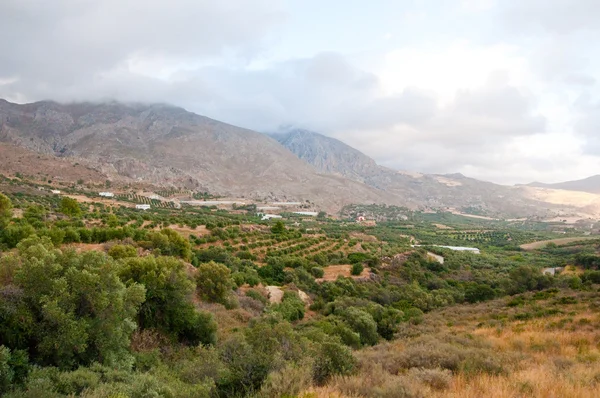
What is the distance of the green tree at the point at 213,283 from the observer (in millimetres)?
19375

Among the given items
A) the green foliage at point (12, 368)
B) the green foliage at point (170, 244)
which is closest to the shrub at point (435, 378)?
the green foliage at point (12, 368)

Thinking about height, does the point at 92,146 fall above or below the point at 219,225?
above

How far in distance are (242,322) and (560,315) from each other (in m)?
14.9

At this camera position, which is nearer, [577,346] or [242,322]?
[577,346]

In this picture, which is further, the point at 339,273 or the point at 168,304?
the point at 339,273

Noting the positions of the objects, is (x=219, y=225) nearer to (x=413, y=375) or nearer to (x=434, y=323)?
(x=434, y=323)

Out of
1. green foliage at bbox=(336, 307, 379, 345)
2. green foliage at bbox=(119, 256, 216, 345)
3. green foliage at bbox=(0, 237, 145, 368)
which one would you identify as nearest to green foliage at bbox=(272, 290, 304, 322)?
green foliage at bbox=(336, 307, 379, 345)

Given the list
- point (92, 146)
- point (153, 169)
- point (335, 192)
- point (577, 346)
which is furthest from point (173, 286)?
point (92, 146)

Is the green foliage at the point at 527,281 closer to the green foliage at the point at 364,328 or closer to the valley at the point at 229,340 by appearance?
the valley at the point at 229,340

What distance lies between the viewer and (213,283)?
19578mm

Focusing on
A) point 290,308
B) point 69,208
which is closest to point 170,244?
point 290,308

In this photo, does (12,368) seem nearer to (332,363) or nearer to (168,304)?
(168,304)

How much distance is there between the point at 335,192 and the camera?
194m

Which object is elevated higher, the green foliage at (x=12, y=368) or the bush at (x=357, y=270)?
the green foliage at (x=12, y=368)
